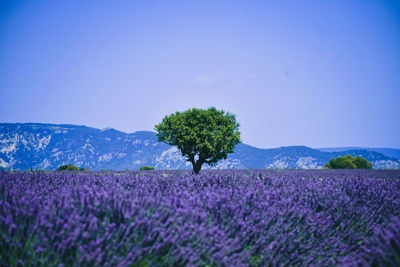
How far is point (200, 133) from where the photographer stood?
599 inches

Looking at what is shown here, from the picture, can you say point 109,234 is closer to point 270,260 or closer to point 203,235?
point 203,235

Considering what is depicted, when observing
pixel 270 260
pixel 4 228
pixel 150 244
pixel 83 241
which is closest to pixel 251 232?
pixel 270 260

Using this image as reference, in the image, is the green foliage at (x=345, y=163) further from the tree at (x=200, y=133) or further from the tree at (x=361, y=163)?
the tree at (x=200, y=133)

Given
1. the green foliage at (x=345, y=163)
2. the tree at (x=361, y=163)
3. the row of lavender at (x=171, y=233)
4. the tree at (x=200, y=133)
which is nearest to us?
the row of lavender at (x=171, y=233)

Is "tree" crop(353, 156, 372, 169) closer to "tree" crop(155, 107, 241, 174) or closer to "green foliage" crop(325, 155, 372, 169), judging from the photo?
"green foliage" crop(325, 155, 372, 169)

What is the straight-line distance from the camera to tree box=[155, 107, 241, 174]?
15.2 metres

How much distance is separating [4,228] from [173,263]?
123 cm

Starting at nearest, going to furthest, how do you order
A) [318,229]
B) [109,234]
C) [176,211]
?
[109,234] < [176,211] < [318,229]

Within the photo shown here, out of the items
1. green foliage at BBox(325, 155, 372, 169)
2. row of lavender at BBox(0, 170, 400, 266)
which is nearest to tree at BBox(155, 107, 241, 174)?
row of lavender at BBox(0, 170, 400, 266)

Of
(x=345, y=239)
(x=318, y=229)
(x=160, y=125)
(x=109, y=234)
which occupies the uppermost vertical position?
(x=160, y=125)

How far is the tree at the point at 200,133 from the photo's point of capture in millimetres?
15250

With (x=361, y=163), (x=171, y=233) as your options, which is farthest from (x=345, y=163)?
(x=171, y=233)

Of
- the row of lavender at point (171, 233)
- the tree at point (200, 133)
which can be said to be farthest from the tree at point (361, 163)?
the row of lavender at point (171, 233)

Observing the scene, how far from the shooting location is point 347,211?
10.4 feet
